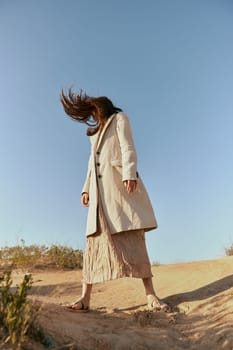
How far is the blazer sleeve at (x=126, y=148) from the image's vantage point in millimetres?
4113

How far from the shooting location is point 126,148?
4.26m

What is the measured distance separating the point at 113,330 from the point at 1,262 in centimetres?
596

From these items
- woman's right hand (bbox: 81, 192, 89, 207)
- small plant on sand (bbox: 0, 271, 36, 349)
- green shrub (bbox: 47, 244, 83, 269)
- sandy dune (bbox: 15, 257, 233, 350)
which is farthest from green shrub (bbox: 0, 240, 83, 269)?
small plant on sand (bbox: 0, 271, 36, 349)

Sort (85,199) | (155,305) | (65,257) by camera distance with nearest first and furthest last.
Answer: (155,305) < (85,199) < (65,257)

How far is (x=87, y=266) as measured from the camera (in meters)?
4.19

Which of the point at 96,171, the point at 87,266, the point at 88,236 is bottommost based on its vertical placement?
the point at 87,266

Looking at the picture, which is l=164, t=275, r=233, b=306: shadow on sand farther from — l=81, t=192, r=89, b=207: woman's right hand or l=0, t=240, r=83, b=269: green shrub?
l=0, t=240, r=83, b=269: green shrub

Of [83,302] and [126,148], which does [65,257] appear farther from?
[126,148]

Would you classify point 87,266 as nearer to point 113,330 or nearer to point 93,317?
point 93,317

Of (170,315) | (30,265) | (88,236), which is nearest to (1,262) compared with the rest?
(30,265)

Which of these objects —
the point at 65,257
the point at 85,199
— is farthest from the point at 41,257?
the point at 85,199

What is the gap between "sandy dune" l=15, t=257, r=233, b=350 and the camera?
9.32 feet

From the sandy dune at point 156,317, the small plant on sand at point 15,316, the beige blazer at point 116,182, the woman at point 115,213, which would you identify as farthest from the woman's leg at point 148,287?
the small plant on sand at point 15,316

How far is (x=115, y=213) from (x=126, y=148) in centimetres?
68
